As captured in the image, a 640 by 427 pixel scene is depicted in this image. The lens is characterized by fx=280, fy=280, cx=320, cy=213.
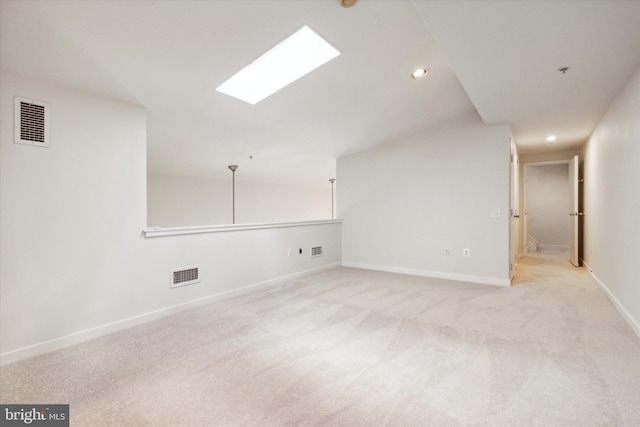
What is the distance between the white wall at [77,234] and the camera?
1978mm

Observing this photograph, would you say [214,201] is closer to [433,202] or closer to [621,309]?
[433,202]

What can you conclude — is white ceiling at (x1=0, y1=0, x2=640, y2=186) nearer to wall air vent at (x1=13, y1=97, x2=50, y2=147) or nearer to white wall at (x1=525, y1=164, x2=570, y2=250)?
wall air vent at (x1=13, y1=97, x2=50, y2=147)

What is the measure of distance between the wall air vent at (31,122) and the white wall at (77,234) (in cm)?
4

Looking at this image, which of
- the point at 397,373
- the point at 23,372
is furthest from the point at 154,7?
the point at 397,373

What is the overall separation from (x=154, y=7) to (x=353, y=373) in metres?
2.56

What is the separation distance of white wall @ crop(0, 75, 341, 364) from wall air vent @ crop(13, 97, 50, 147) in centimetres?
4

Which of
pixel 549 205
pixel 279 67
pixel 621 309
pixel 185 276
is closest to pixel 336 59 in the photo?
pixel 279 67

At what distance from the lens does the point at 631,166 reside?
2467mm

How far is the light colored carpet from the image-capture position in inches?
55.8

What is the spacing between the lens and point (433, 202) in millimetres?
4387

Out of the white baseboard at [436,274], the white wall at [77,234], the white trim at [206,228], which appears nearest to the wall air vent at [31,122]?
the white wall at [77,234]

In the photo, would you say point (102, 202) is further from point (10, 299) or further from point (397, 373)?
point (397, 373)

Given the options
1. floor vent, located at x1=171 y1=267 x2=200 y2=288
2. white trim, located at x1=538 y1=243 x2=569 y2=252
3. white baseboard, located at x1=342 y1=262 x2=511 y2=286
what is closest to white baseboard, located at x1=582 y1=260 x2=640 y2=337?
white baseboard, located at x1=342 y1=262 x2=511 y2=286

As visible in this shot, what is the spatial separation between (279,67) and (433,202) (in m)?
2.99
